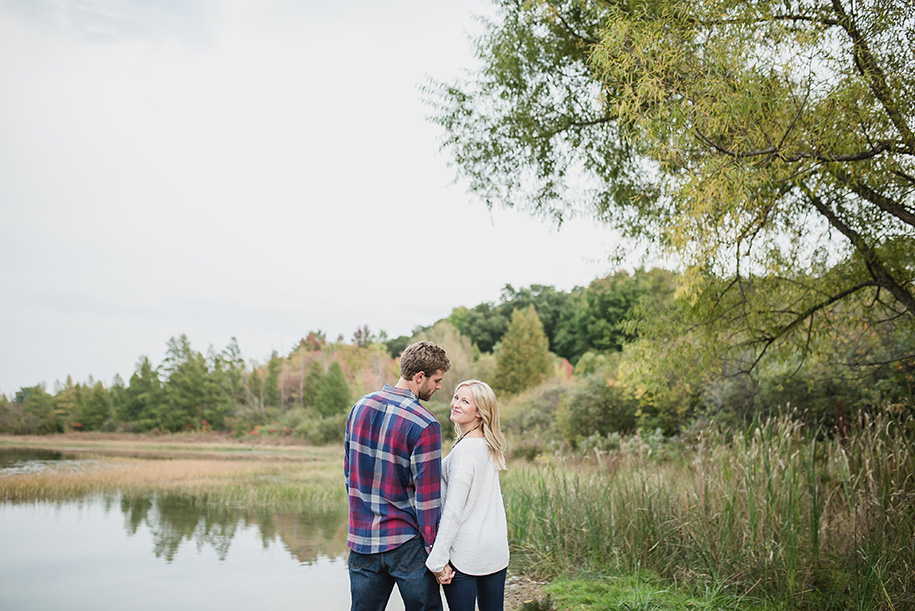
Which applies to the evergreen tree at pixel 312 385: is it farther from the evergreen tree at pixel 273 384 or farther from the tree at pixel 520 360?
the tree at pixel 520 360

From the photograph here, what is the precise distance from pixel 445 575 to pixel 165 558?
8.04 m

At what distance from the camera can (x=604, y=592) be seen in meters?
4.05

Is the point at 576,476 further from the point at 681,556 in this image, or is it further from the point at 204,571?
the point at 204,571

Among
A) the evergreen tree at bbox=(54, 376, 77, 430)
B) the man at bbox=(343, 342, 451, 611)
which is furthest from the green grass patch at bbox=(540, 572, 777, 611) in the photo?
the evergreen tree at bbox=(54, 376, 77, 430)

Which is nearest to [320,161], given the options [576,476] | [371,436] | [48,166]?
[48,166]

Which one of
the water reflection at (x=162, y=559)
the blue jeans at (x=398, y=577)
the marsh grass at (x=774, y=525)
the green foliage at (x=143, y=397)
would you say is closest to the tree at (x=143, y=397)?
the green foliage at (x=143, y=397)

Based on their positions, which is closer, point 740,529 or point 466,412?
point 466,412

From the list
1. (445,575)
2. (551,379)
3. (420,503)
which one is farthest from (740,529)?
(551,379)

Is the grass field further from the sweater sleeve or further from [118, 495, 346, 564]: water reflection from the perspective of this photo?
[118, 495, 346, 564]: water reflection

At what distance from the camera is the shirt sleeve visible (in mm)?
2170

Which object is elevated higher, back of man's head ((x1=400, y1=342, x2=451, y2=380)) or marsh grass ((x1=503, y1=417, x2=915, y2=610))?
back of man's head ((x1=400, y1=342, x2=451, y2=380))

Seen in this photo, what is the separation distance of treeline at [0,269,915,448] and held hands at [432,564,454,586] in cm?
311

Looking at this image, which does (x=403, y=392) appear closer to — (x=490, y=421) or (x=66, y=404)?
(x=490, y=421)

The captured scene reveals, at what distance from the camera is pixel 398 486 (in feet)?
7.30
